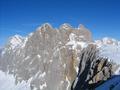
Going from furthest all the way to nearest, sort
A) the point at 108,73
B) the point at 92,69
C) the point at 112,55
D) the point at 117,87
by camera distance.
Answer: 1. the point at 112,55
2. the point at 92,69
3. the point at 108,73
4. the point at 117,87

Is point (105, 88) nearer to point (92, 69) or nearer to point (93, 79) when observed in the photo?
point (93, 79)

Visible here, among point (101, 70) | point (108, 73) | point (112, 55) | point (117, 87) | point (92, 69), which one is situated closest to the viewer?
point (117, 87)

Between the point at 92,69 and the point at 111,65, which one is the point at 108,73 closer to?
the point at 111,65

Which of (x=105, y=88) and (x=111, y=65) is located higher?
(x=111, y=65)

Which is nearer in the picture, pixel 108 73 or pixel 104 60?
pixel 108 73

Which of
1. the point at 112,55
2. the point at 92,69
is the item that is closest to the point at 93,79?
the point at 92,69

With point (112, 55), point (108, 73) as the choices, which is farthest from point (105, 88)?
point (112, 55)

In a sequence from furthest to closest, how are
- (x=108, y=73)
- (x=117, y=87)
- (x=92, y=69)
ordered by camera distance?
(x=92, y=69)
(x=108, y=73)
(x=117, y=87)

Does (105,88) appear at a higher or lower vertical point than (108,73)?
lower

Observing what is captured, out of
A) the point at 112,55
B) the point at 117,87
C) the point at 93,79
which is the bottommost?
the point at 117,87
